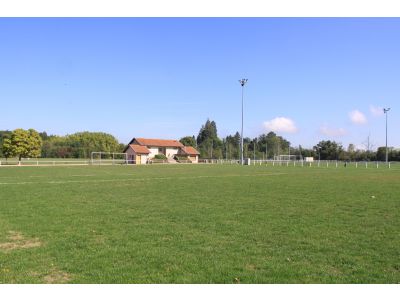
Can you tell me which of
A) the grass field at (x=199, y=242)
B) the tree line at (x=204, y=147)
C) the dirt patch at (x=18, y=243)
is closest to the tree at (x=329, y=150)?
the tree line at (x=204, y=147)

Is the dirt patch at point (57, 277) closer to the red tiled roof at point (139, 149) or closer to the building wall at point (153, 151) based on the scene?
the red tiled roof at point (139, 149)

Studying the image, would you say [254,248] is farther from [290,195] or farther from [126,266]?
[290,195]

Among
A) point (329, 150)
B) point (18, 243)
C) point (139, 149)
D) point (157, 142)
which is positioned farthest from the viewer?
point (329, 150)

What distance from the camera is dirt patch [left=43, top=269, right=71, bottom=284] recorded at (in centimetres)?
538

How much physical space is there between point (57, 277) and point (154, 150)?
289ft

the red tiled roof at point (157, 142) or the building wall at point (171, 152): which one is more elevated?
the red tiled roof at point (157, 142)

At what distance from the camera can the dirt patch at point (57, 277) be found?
17.6ft

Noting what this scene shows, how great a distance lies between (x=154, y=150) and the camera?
9312 cm

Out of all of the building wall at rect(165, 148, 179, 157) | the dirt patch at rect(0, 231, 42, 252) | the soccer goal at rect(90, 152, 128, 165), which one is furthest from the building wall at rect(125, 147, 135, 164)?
the dirt patch at rect(0, 231, 42, 252)

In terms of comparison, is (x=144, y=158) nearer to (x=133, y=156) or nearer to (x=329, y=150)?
(x=133, y=156)

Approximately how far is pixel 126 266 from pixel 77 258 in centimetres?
99

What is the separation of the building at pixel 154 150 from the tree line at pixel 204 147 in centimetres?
1515

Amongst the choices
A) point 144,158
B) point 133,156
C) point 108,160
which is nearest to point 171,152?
point 144,158
